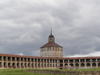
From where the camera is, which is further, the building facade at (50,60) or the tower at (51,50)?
the tower at (51,50)

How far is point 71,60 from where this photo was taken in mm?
96938

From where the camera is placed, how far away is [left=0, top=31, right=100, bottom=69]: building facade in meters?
74.1

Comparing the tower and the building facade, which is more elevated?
the tower

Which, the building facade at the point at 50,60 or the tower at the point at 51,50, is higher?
the tower at the point at 51,50

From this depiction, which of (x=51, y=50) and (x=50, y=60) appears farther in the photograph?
(x=51, y=50)

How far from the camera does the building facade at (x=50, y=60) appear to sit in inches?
2918

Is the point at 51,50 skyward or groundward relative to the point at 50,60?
skyward

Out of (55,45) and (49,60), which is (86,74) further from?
(55,45)

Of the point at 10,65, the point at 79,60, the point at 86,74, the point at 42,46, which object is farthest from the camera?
the point at 42,46

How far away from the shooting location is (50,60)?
96375 mm

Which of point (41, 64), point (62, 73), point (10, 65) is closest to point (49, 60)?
point (41, 64)

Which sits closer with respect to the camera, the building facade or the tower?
the building facade

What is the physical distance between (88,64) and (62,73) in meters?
49.3

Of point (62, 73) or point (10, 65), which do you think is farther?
point (10, 65)
